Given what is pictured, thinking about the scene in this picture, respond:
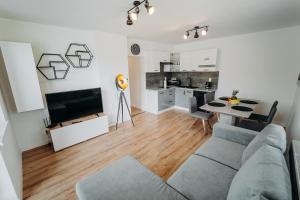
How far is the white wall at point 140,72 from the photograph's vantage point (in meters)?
4.40

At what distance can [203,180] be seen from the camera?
1.31m

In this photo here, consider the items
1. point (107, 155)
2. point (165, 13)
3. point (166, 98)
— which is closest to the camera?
point (165, 13)

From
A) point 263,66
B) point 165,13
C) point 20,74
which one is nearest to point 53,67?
point 20,74

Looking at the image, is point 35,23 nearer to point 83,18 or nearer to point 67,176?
point 83,18

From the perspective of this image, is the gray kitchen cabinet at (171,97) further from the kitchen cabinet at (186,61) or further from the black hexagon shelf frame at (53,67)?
the black hexagon shelf frame at (53,67)

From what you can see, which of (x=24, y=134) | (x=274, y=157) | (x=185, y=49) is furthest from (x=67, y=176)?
(x=185, y=49)

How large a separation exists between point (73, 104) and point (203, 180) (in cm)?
281

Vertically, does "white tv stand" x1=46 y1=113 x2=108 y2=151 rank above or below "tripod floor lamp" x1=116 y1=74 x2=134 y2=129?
below

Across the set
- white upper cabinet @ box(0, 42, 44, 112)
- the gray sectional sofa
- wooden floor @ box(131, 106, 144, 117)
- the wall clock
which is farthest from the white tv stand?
the wall clock

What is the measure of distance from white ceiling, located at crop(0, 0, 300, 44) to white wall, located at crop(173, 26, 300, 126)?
508mm

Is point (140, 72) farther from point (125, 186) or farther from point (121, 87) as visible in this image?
point (125, 186)

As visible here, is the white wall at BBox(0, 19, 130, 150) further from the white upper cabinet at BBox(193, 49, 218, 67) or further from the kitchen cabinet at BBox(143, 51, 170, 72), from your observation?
the white upper cabinet at BBox(193, 49, 218, 67)

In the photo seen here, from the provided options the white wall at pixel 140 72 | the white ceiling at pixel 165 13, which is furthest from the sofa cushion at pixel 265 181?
the white wall at pixel 140 72

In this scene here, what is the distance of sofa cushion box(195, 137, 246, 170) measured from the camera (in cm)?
157
